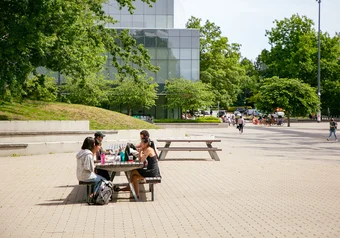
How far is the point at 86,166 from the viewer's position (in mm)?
11391

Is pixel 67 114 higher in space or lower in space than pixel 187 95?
lower

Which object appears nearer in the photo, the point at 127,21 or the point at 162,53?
the point at 162,53

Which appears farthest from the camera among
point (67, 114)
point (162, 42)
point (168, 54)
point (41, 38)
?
point (168, 54)

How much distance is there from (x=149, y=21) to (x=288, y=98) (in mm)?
21084

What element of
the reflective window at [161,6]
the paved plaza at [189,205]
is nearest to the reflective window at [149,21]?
the reflective window at [161,6]

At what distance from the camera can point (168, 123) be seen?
5972 centimetres

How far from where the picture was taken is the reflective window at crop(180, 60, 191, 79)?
68.7 meters

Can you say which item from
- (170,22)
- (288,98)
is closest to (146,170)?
(288,98)

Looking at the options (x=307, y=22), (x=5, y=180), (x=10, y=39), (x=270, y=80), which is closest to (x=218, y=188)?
(x=5, y=180)

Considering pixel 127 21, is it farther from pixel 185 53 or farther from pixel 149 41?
pixel 185 53

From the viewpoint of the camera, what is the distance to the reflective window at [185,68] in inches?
2704

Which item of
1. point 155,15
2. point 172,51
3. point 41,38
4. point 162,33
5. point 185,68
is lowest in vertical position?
point 41,38

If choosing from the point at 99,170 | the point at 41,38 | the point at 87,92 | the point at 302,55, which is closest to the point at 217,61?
the point at 302,55

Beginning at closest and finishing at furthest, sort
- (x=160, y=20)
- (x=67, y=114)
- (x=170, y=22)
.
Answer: (x=67, y=114), (x=170, y=22), (x=160, y=20)
